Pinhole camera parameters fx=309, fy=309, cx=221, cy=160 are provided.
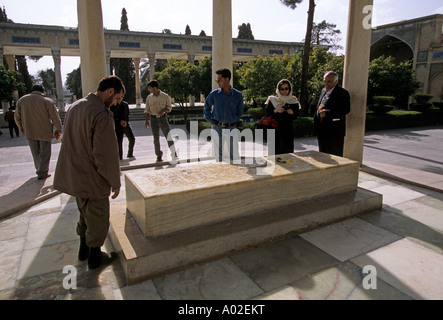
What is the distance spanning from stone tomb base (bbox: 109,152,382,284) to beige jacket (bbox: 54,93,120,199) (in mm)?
404

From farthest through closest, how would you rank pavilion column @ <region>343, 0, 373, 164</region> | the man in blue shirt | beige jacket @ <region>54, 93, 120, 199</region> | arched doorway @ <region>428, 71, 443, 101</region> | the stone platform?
arched doorway @ <region>428, 71, 443, 101</region>, pavilion column @ <region>343, 0, 373, 164</region>, the man in blue shirt, the stone platform, beige jacket @ <region>54, 93, 120, 199</region>

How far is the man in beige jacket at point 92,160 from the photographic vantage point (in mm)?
2494

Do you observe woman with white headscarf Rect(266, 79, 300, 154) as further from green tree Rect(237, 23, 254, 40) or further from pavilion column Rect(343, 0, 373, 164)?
green tree Rect(237, 23, 254, 40)

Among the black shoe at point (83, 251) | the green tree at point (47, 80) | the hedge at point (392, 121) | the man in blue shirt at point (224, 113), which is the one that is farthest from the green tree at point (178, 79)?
the green tree at point (47, 80)

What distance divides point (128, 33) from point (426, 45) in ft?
76.6

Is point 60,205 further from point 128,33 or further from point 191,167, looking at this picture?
point 128,33

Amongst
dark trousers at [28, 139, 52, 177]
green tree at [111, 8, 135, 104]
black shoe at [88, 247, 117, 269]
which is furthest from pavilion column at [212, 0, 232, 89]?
green tree at [111, 8, 135, 104]

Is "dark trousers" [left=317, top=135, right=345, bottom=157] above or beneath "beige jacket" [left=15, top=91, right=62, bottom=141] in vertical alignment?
beneath

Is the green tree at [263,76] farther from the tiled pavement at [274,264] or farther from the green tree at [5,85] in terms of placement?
the green tree at [5,85]

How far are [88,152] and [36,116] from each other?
11.6 feet

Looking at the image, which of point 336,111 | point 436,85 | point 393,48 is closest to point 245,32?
point 393,48

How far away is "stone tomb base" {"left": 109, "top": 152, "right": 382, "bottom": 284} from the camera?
103 inches
